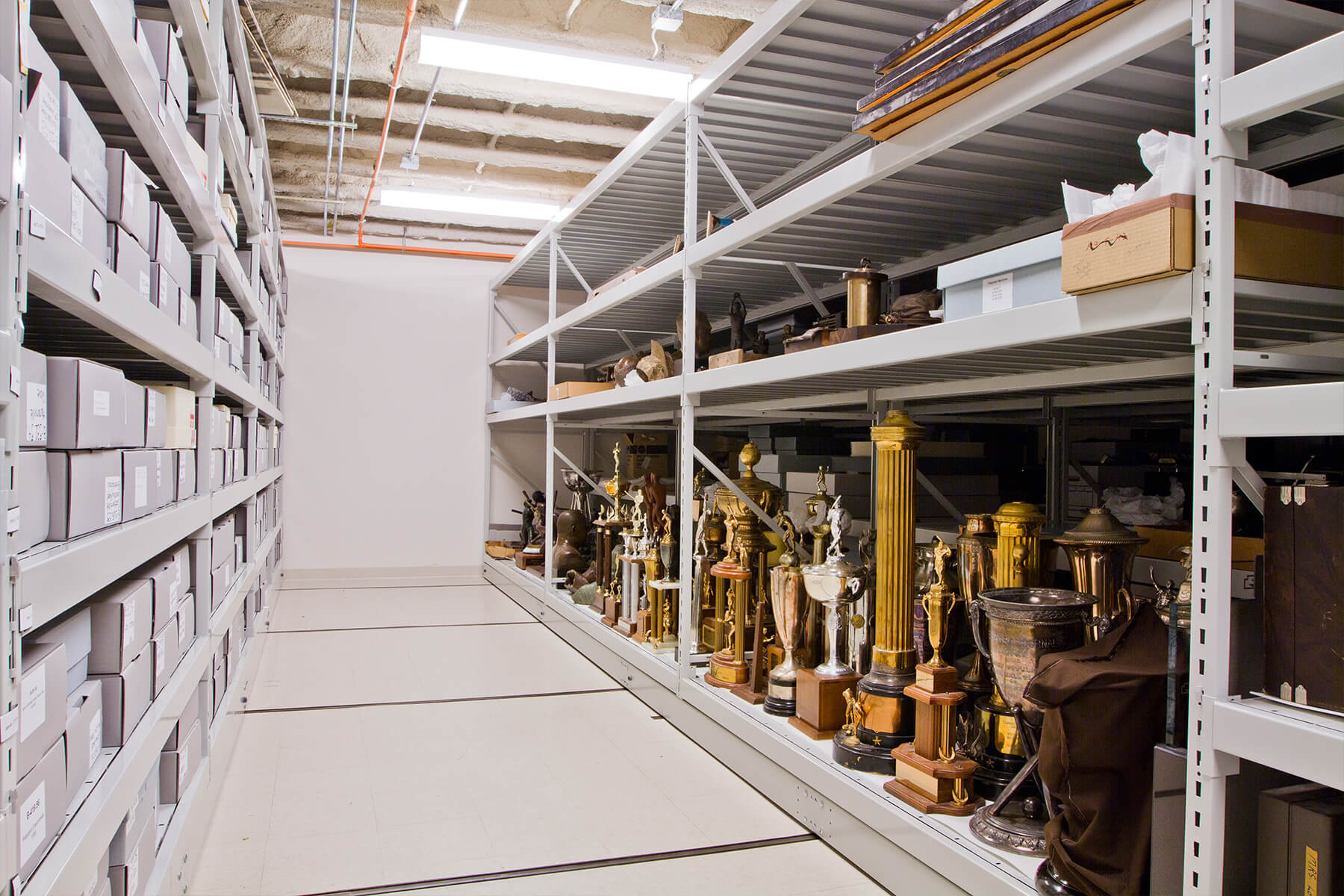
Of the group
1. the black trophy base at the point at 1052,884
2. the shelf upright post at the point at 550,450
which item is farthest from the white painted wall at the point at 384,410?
the black trophy base at the point at 1052,884

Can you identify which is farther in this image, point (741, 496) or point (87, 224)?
point (741, 496)

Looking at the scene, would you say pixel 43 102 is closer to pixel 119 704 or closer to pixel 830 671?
pixel 119 704

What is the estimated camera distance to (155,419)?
1.93m

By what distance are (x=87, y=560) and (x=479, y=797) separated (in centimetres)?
168

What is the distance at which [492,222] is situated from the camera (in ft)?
27.0

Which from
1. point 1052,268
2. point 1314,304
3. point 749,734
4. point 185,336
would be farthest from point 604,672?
point 1314,304

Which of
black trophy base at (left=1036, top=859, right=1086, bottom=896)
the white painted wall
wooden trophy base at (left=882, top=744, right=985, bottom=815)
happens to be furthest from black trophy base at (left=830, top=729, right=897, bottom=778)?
the white painted wall

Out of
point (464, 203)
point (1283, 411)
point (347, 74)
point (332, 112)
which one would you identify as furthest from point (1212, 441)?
point (464, 203)

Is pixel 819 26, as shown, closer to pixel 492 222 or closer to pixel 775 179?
pixel 775 179

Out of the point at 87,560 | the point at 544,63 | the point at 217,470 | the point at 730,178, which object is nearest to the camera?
the point at 87,560

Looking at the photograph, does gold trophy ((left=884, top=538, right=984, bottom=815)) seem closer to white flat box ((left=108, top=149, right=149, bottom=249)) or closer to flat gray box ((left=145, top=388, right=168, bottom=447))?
flat gray box ((left=145, top=388, right=168, bottom=447))

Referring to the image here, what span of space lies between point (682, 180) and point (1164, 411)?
2293 millimetres

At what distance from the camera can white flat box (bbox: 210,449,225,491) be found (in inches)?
111

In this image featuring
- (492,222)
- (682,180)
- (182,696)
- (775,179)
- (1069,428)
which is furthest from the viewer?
(492,222)
